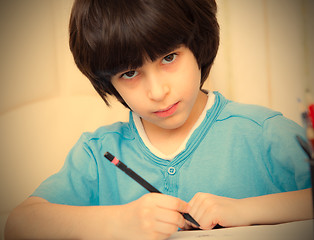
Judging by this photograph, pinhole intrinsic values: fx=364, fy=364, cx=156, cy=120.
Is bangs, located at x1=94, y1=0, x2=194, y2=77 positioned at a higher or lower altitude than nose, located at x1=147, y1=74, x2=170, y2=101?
higher

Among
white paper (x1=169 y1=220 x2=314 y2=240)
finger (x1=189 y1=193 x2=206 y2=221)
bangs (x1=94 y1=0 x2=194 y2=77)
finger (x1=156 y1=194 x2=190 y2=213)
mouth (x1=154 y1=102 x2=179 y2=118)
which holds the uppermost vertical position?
bangs (x1=94 y1=0 x2=194 y2=77)

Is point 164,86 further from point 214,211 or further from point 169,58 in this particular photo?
point 214,211

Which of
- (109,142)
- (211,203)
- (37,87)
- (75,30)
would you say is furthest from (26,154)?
(211,203)

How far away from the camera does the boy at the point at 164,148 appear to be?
1.43 ft

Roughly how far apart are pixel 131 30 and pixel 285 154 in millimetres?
257

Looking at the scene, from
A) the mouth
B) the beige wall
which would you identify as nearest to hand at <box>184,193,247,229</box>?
the mouth

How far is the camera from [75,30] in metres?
0.51

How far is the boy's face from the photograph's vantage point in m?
0.46

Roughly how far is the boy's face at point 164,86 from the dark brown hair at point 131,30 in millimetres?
17

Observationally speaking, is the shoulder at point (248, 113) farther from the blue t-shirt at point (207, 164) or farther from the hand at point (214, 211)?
the hand at point (214, 211)

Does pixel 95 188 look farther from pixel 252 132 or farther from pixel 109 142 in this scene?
pixel 252 132

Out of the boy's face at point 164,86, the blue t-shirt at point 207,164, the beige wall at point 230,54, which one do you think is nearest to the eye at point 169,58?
the boy's face at point 164,86

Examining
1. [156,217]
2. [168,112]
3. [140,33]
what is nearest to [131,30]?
[140,33]

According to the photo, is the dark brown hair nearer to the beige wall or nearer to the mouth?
the mouth
